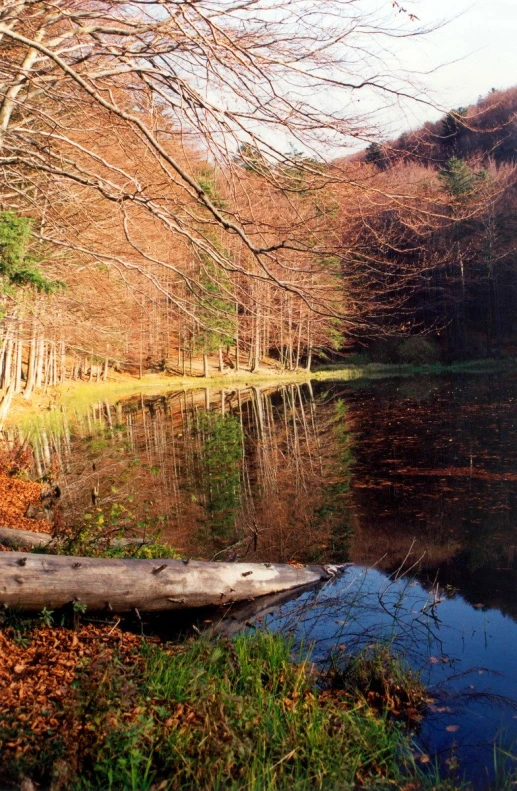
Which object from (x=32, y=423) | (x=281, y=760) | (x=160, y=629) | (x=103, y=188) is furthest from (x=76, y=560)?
(x=32, y=423)

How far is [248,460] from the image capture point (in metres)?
14.9

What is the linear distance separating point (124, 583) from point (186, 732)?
215 cm

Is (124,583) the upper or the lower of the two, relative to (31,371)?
lower

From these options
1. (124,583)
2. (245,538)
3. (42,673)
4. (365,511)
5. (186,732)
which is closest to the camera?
(186,732)

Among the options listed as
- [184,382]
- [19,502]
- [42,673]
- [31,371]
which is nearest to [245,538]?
[19,502]

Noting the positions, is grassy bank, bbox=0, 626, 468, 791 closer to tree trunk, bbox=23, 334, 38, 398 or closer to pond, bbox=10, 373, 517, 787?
pond, bbox=10, 373, 517, 787

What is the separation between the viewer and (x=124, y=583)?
552 cm

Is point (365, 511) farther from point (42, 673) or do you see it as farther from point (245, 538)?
point (42, 673)

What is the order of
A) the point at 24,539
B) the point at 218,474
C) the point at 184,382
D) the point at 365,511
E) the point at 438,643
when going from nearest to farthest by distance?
the point at 438,643, the point at 24,539, the point at 365,511, the point at 218,474, the point at 184,382

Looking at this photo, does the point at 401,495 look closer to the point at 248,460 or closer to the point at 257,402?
the point at 248,460

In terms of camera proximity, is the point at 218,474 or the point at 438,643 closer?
the point at 438,643

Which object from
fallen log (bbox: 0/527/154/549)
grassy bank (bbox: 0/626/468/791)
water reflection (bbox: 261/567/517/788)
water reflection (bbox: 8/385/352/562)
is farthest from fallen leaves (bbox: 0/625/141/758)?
water reflection (bbox: 8/385/352/562)

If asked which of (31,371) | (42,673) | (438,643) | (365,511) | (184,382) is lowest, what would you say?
(438,643)

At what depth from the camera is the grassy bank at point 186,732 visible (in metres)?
3.27
